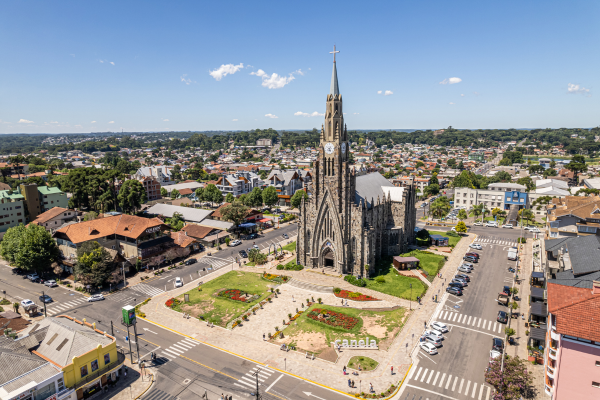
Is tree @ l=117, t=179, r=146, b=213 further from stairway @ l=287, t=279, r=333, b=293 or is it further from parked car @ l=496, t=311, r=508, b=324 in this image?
parked car @ l=496, t=311, r=508, b=324

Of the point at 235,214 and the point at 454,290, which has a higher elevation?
the point at 235,214

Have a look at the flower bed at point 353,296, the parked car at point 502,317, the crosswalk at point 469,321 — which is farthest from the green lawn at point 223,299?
the parked car at point 502,317

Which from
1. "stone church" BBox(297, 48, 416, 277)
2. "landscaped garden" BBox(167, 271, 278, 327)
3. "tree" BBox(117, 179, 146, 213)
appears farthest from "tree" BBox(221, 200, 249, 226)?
"tree" BBox(117, 179, 146, 213)

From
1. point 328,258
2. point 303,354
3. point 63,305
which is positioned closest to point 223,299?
point 303,354

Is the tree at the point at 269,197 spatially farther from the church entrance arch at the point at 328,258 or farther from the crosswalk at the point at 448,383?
the crosswalk at the point at 448,383

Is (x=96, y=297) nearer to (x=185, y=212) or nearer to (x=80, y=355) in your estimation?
(x=80, y=355)
